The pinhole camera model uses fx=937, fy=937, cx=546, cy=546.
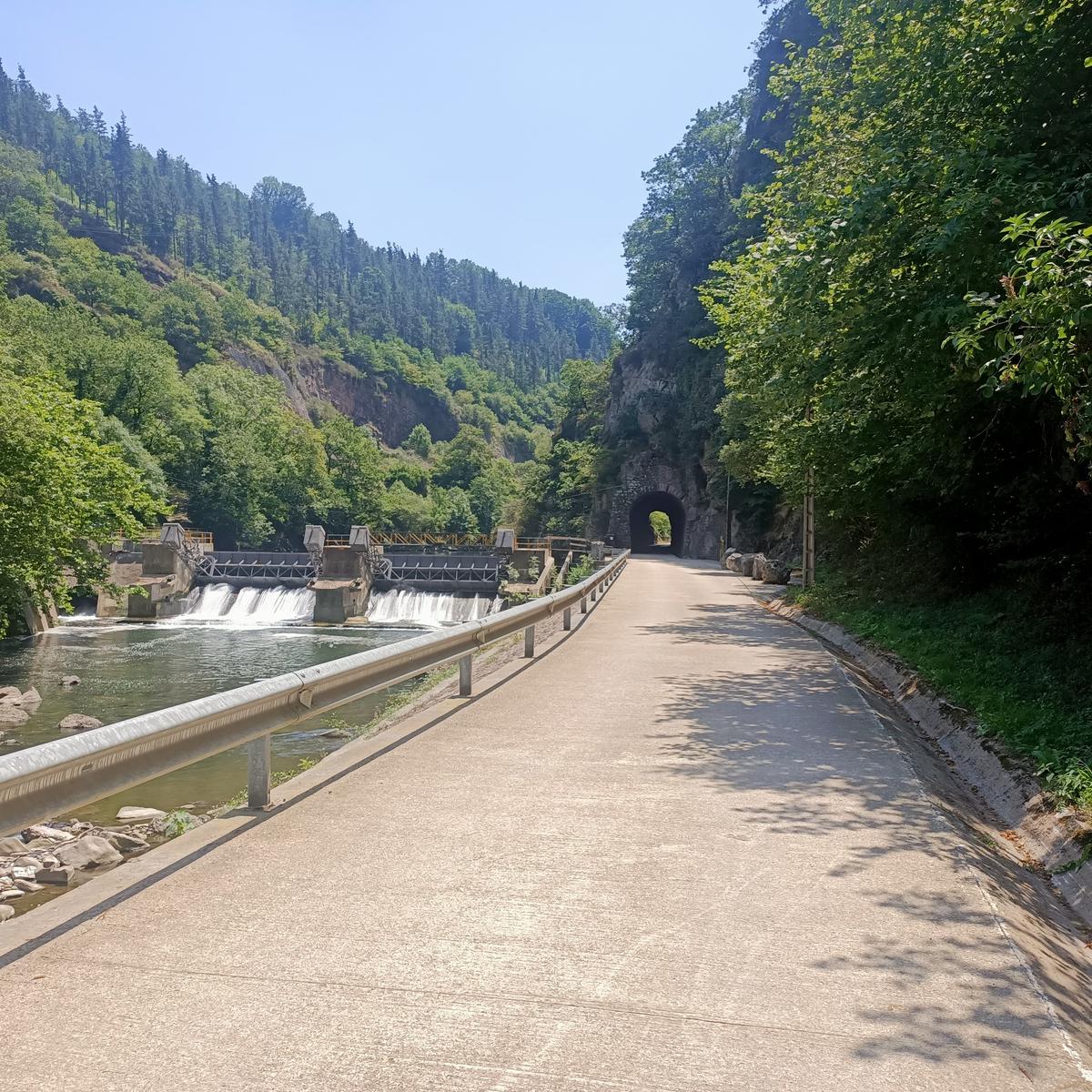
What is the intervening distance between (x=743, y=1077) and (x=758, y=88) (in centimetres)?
8222

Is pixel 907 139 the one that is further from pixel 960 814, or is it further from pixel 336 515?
pixel 336 515

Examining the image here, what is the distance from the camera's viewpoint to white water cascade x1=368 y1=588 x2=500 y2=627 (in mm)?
48850

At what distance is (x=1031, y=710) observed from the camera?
25.0 feet

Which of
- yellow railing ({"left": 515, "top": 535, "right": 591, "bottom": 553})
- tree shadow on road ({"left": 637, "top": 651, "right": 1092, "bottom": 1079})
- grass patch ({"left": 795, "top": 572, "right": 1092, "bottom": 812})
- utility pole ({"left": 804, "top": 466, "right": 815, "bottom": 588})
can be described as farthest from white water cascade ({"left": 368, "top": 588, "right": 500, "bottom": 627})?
tree shadow on road ({"left": 637, "top": 651, "right": 1092, "bottom": 1079})

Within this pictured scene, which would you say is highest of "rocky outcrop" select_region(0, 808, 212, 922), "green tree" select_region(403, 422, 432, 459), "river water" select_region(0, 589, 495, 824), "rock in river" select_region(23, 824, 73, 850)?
"green tree" select_region(403, 422, 432, 459)

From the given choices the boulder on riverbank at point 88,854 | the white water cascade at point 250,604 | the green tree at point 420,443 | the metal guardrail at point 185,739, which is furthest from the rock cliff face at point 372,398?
the metal guardrail at point 185,739

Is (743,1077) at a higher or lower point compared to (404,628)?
higher

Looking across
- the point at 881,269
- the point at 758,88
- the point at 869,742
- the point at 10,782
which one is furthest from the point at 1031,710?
the point at 758,88

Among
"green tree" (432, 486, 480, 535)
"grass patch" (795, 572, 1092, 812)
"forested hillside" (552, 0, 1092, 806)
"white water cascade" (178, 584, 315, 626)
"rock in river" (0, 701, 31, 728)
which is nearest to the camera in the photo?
"grass patch" (795, 572, 1092, 812)

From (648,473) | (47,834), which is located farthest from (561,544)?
(47,834)

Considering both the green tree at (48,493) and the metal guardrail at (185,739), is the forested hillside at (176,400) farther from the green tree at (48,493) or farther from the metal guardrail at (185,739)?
the metal guardrail at (185,739)

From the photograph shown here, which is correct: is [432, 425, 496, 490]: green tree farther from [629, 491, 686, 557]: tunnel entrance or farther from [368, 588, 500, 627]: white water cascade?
[368, 588, 500, 627]: white water cascade

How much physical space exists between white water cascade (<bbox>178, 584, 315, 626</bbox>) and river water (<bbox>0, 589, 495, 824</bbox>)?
0.07m

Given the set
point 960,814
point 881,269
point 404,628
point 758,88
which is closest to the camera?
point 960,814
